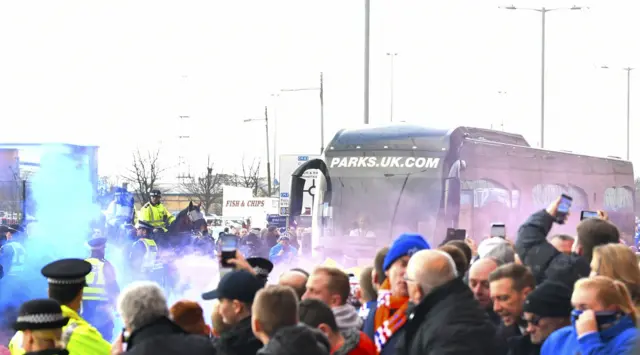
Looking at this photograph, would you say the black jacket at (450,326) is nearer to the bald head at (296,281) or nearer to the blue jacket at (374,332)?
the blue jacket at (374,332)

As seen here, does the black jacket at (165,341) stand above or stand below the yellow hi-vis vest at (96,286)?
above

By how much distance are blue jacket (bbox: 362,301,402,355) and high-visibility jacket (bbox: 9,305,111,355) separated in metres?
1.56

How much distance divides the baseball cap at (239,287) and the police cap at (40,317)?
0.90m

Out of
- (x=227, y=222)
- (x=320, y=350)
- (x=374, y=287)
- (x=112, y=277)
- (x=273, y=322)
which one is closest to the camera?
(x=320, y=350)

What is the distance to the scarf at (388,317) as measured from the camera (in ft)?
21.7

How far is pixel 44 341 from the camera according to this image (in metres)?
6.21

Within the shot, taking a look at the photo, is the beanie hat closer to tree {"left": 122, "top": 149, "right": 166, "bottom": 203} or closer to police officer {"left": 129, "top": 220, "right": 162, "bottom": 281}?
police officer {"left": 129, "top": 220, "right": 162, "bottom": 281}

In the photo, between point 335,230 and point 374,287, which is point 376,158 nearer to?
point 335,230

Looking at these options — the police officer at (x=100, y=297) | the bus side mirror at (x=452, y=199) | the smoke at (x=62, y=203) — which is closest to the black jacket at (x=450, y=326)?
the police officer at (x=100, y=297)

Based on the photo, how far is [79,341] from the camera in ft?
22.0

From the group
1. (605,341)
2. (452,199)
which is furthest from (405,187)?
(605,341)

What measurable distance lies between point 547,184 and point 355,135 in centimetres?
484

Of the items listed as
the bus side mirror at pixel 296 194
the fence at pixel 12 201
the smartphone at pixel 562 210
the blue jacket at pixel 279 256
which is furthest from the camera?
the blue jacket at pixel 279 256

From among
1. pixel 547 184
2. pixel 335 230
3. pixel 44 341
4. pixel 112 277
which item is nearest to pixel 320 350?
pixel 44 341
